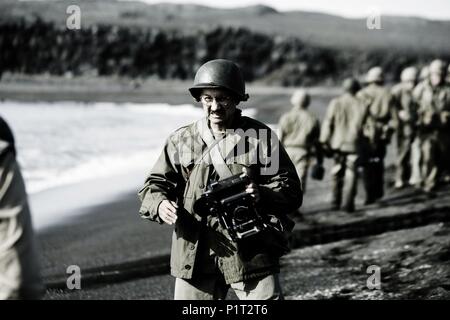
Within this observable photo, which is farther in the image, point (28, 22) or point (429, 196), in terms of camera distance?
point (28, 22)

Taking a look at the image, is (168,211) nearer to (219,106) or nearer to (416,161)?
(219,106)

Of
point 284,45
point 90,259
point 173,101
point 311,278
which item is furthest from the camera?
point 284,45

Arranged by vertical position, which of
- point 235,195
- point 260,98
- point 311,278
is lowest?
point 260,98

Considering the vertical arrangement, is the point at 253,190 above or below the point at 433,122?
above

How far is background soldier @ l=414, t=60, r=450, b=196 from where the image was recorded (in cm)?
1095

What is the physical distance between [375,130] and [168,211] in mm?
7205

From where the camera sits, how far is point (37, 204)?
10977mm

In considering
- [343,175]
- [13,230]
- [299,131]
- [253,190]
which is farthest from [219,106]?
[343,175]

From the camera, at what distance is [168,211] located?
3.56m
